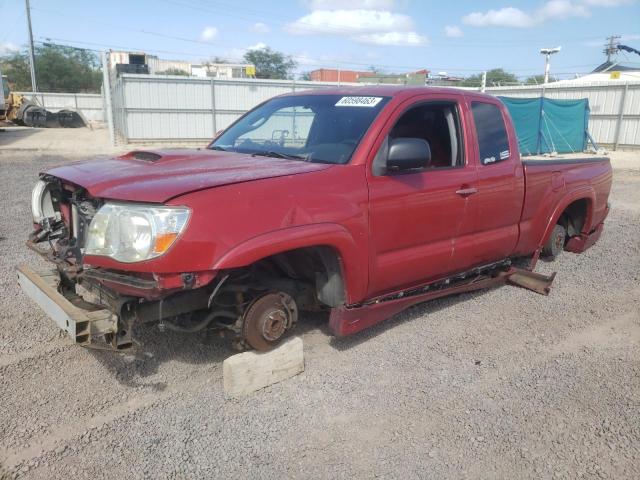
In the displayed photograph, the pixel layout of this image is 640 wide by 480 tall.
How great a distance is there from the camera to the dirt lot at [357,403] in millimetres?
2693

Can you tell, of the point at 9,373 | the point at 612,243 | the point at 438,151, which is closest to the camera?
the point at 9,373

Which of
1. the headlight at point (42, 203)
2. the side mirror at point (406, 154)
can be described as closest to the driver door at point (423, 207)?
the side mirror at point (406, 154)

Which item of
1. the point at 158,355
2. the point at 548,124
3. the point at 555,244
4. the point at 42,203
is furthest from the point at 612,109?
the point at 42,203

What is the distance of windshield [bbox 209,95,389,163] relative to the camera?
3.66 metres

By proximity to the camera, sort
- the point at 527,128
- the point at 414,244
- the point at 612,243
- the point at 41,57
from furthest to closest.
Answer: the point at 41,57, the point at 527,128, the point at 612,243, the point at 414,244

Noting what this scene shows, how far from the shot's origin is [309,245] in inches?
124

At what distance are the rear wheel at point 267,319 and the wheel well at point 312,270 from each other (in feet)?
0.50

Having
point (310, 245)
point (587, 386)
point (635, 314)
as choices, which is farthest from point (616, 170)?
point (310, 245)

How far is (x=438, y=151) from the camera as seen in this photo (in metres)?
4.49

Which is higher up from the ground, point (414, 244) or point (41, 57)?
point (41, 57)

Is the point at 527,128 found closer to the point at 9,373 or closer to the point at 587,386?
the point at 587,386

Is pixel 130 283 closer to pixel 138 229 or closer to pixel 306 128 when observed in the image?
pixel 138 229

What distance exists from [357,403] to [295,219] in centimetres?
119

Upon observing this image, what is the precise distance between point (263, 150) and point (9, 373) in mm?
2302
